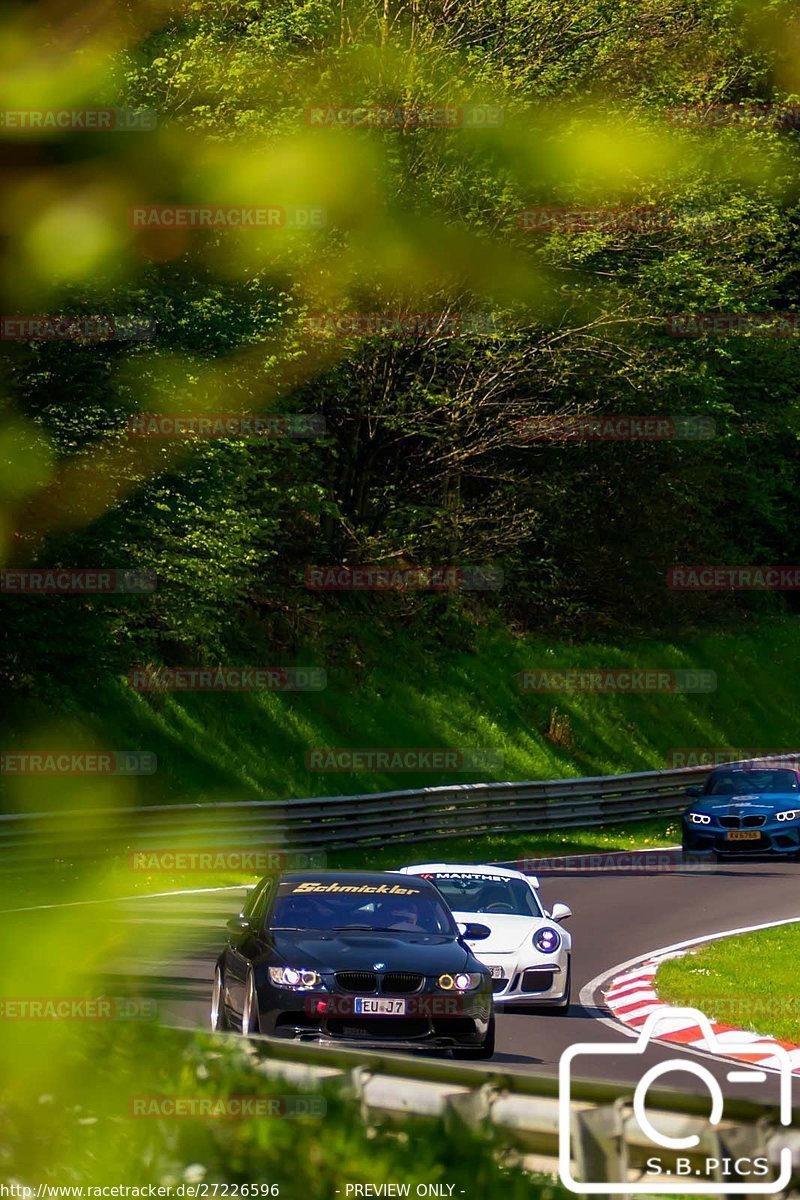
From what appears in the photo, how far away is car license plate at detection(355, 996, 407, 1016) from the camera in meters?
11.9

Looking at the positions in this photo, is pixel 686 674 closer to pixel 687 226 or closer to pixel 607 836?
pixel 607 836

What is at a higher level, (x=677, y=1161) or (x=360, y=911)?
(x=360, y=911)

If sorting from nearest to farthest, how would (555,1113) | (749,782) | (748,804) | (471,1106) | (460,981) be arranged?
(471,1106)
(555,1113)
(460,981)
(748,804)
(749,782)

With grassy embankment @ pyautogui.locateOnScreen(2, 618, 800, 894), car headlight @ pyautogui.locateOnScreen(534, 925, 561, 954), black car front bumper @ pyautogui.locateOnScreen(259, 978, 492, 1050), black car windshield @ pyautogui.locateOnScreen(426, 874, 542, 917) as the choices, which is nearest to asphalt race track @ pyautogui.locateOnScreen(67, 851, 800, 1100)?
black car front bumper @ pyautogui.locateOnScreen(259, 978, 492, 1050)

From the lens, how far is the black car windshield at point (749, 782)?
30.6 meters

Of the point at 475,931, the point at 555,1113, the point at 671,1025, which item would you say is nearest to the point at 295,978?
the point at 475,931

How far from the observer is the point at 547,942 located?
15.2 metres

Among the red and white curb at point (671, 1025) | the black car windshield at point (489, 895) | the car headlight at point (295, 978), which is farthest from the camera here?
the black car windshield at point (489, 895)

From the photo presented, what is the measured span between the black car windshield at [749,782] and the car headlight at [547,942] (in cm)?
1568

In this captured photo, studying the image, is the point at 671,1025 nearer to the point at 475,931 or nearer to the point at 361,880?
the point at 475,931

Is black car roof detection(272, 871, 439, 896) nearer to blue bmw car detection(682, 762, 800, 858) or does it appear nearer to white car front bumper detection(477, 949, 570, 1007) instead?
white car front bumper detection(477, 949, 570, 1007)

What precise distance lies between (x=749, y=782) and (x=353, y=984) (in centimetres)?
2011

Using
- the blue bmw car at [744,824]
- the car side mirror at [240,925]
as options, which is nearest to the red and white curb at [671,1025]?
the car side mirror at [240,925]

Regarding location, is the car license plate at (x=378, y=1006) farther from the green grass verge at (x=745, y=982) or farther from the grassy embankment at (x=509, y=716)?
the grassy embankment at (x=509, y=716)
